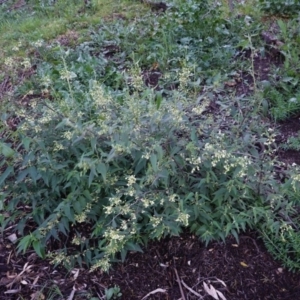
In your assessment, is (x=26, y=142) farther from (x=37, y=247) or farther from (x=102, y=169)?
(x=37, y=247)

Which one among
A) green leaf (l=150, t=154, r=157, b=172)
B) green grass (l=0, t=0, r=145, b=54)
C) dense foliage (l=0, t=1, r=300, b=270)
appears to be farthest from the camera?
green grass (l=0, t=0, r=145, b=54)

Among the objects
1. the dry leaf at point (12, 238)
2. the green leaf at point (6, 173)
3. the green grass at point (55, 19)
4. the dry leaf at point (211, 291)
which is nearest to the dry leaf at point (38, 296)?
the dry leaf at point (12, 238)

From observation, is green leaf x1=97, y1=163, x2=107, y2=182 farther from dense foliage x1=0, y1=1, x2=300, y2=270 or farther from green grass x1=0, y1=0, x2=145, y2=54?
green grass x1=0, y1=0, x2=145, y2=54

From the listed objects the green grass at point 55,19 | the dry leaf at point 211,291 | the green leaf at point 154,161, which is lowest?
the dry leaf at point 211,291

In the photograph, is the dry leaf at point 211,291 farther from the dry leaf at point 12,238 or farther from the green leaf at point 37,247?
the dry leaf at point 12,238

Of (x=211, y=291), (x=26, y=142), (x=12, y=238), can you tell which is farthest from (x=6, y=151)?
(x=211, y=291)

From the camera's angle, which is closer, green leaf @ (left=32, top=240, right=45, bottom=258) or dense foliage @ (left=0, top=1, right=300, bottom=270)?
dense foliage @ (left=0, top=1, right=300, bottom=270)

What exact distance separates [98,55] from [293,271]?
3197 millimetres

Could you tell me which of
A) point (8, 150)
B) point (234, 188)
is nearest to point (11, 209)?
point (8, 150)

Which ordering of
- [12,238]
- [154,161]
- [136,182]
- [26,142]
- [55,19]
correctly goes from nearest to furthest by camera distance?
[154,161]
[26,142]
[136,182]
[12,238]
[55,19]

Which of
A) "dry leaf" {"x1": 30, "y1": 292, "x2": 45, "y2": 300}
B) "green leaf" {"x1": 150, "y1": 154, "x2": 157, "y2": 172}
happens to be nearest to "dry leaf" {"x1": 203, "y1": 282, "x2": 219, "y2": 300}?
"green leaf" {"x1": 150, "y1": 154, "x2": 157, "y2": 172}

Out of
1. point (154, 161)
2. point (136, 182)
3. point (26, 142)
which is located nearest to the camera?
point (154, 161)

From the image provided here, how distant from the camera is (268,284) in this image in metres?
2.69

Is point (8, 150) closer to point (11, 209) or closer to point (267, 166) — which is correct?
point (11, 209)
